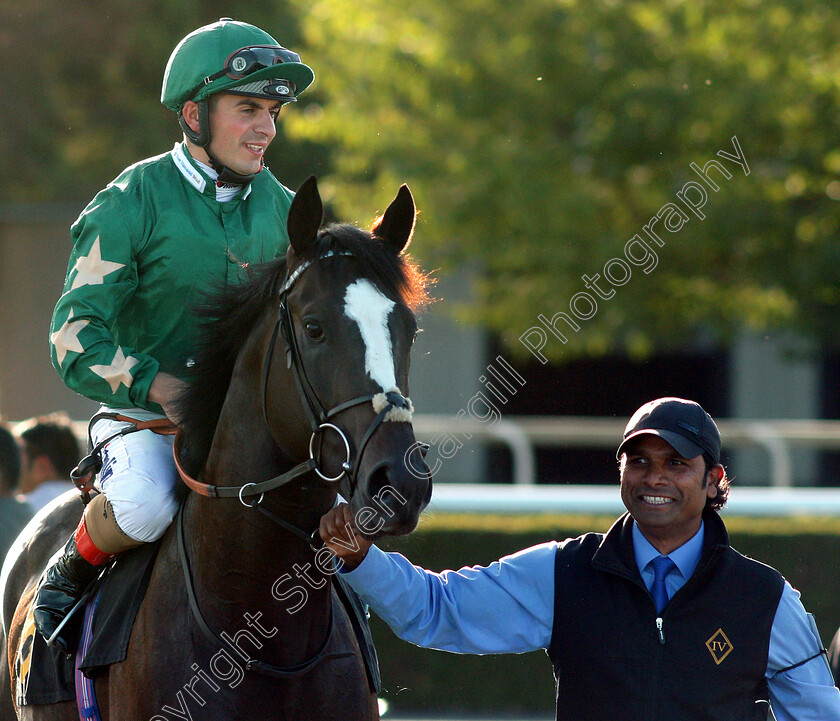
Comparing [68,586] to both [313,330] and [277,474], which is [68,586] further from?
[313,330]

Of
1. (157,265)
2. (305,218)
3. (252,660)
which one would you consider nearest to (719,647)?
(252,660)

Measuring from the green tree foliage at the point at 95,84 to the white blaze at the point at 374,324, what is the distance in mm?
9255

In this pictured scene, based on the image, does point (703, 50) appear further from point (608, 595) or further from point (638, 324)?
point (608, 595)

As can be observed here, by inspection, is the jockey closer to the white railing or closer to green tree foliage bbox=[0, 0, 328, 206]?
the white railing

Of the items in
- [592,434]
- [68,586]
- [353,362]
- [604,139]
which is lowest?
[68,586]

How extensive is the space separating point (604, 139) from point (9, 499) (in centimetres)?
621

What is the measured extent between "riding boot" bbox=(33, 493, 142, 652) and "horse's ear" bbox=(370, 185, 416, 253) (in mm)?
905

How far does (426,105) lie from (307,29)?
1506 mm

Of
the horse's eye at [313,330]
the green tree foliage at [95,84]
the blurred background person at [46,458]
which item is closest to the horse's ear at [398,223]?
the horse's eye at [313,330]

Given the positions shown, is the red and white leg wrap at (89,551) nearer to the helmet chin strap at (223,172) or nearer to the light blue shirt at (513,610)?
the light blue shirt at (513,610)

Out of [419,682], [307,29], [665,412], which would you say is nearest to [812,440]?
[419,682]

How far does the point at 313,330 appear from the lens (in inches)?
89.9

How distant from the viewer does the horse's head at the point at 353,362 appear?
2.10 metres

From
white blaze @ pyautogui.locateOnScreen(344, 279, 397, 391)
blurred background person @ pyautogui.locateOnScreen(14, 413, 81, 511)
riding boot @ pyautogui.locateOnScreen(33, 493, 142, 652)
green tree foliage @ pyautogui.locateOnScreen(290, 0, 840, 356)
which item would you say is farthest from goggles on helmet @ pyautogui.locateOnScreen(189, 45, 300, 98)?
green tree foliage @ pyautogui.locateOnScreen(290, 0, 840, 356)
